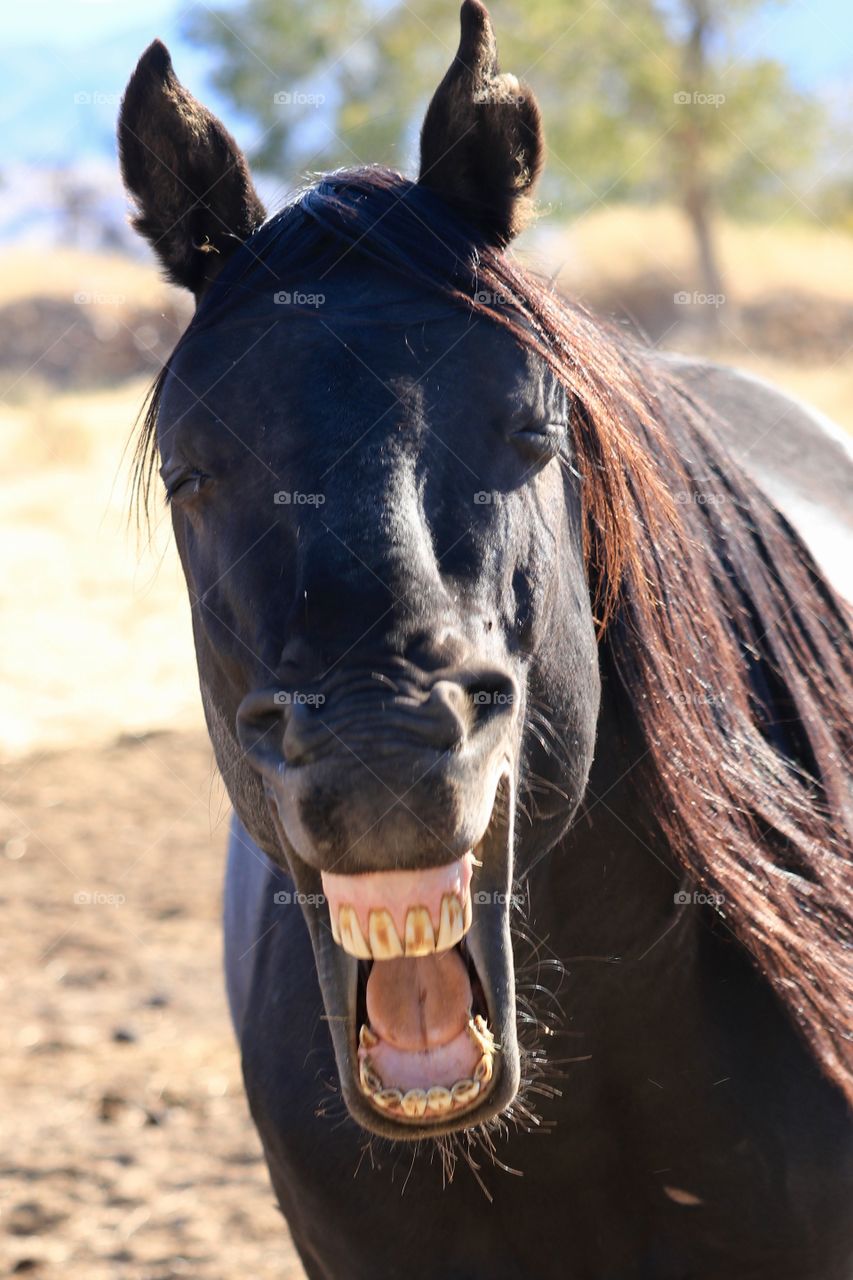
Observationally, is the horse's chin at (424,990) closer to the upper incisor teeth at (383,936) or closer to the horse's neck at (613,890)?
the upper incisor teeth at (383,936)

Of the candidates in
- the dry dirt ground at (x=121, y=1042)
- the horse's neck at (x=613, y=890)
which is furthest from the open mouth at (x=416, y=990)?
the dry dirt ground at (x=121, y=1042)

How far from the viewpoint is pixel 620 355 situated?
2236 mm

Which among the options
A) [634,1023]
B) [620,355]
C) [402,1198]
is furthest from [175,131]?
[402,1198]

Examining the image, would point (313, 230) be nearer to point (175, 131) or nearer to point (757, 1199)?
point (175, 131)

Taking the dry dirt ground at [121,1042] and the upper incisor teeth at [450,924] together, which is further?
the dry dirt ground at [121,1042]

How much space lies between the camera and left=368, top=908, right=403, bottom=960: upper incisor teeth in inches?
59.6

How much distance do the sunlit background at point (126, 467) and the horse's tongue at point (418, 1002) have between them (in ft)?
2.91

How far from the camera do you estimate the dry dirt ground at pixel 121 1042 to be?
155 inches

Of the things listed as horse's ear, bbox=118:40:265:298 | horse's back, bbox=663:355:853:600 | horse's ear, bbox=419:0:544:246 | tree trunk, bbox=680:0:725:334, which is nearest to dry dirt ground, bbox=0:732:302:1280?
horse's ear, bbox=118:40:265:298

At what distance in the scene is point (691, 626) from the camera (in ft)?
6.88

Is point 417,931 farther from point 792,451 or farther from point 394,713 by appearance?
point 792,451

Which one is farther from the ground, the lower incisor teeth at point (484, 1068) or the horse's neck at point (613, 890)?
the horse's neck at point (613, 890)

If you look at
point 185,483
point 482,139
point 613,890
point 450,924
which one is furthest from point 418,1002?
point 482,139

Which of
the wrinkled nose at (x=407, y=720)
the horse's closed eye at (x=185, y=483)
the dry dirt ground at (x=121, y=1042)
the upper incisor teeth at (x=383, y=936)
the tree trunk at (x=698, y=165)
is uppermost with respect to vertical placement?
the tree trunk at (x=698, y=165)
